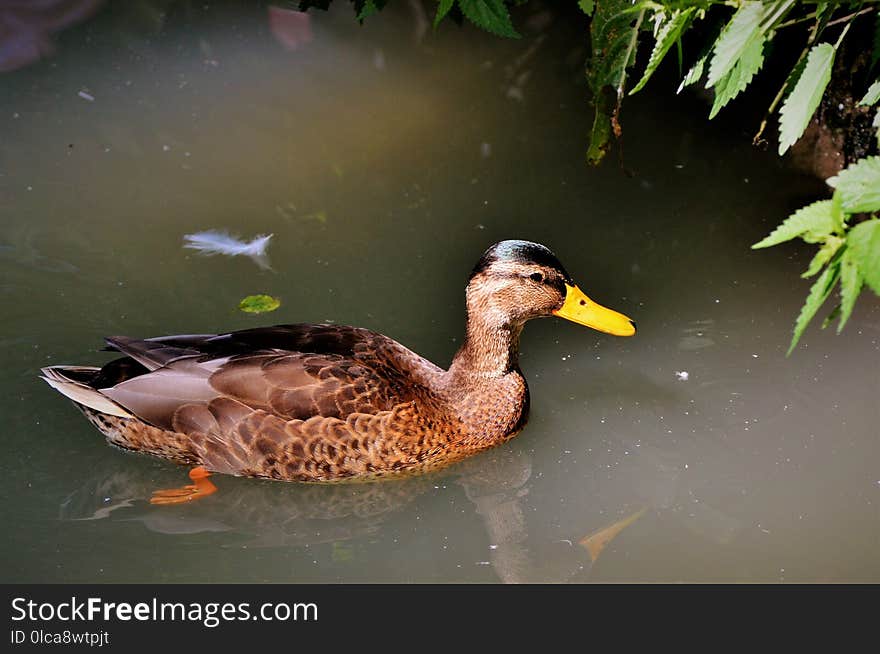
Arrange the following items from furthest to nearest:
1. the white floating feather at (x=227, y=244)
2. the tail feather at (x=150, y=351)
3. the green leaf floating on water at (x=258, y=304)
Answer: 1. the white floating feather at (x=227, y=244)
2. the green leaf floating on water at (x=258, y=304)
3. the tail feather at (x=150, y=351)

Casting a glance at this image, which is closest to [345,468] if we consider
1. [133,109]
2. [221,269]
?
[221,269]

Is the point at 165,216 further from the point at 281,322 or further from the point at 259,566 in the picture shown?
the point at 259,566

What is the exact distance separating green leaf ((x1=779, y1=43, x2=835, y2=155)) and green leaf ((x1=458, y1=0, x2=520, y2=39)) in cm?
172

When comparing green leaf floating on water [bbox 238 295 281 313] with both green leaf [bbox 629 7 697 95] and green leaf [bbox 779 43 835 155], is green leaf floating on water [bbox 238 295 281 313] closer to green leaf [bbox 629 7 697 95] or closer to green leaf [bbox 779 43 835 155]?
green leaf [bbox 629 7 697 95]

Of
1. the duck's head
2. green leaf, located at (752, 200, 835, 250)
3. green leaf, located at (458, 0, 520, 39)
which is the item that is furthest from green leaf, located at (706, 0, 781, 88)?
the duck's head

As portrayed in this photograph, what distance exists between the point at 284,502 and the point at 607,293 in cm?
201

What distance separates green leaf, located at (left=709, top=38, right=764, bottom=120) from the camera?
3.16 metres

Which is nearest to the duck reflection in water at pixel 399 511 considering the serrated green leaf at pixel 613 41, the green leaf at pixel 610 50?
the green leaf at pixel 610 50

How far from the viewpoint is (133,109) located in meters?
6.97

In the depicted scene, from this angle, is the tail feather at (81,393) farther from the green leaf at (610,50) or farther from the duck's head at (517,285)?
the green leaf at (610,50)

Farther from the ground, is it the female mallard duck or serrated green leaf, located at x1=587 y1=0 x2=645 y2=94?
serrated green leaf, located at x1=587 y1=0 x2=645 y2=94

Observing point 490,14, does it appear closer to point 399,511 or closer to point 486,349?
point 486,349

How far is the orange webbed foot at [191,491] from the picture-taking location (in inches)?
177

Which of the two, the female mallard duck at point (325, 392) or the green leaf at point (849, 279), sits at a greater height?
the green leaf at point (849, 279)
